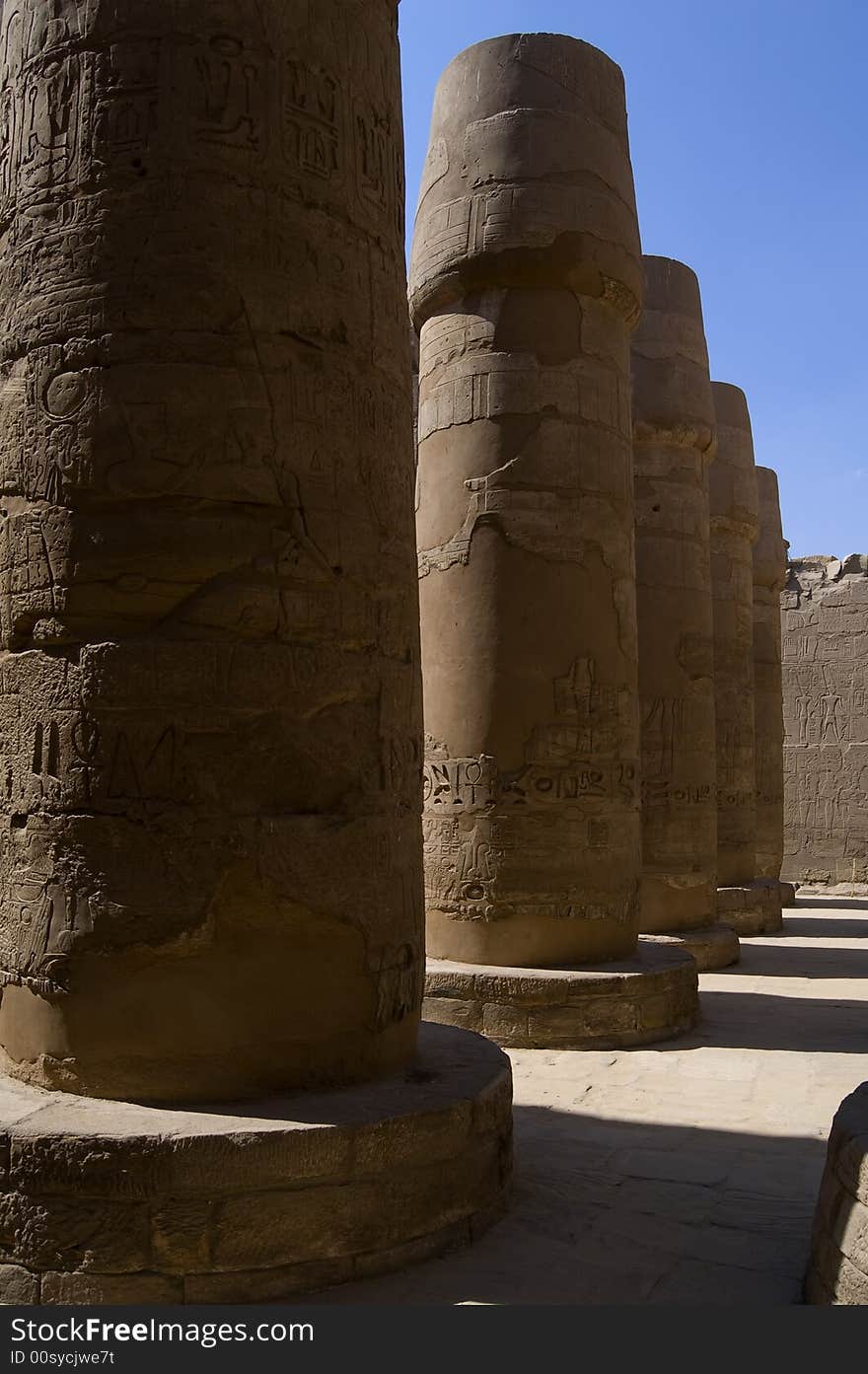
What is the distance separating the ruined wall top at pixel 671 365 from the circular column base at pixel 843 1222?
7.65 meters

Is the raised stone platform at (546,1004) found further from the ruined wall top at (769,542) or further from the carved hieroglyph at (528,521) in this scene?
the ruined wall top at (769,542)

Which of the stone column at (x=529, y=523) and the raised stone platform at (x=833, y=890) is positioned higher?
the stone column at (x=529, y=523)

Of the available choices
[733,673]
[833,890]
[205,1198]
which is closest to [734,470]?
[733,673]

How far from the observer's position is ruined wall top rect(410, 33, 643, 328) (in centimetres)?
695

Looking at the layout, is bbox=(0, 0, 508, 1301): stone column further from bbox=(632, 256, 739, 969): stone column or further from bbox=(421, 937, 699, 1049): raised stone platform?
bbox=(632, 256, 739, 969): stone column

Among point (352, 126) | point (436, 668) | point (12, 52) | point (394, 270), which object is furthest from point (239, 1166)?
point (436, 668)

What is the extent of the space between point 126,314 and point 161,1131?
2.26 m

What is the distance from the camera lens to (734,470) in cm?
1328

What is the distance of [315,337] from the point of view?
3.78 meters

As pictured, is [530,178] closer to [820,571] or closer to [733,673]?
[733,673]

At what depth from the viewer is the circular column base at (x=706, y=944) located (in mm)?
9211

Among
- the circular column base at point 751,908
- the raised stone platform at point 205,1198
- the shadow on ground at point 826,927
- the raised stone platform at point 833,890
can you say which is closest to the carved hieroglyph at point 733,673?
the circular column base at point 751,908

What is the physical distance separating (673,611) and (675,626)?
0.43 ft

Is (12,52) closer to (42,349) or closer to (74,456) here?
(42,349)
